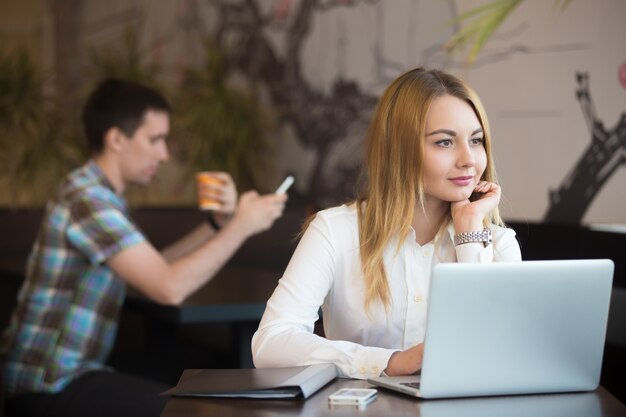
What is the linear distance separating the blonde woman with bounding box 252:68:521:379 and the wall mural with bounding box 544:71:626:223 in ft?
3.52

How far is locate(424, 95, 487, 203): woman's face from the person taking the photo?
75.3 inches

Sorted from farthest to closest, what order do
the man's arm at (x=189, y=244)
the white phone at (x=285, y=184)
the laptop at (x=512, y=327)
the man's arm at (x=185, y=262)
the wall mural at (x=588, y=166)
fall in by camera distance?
1. the man's arm at (x=189, y=244)
2. the wall mural at (x=588, y=166)
3. the man's arm at (x=185, y=262)
4. the white phone at (x=285, y=184)
5. the laptop at (x=512, y=327)

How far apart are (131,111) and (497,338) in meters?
2.04

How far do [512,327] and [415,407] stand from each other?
19cm

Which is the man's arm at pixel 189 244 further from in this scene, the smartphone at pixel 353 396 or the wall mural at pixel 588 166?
the smartphone at pixel 353 396

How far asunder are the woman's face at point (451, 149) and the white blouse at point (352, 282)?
13 cm

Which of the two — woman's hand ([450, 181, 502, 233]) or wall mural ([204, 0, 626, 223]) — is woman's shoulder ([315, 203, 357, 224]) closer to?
woman's hand ([450, 181, 502, 233])

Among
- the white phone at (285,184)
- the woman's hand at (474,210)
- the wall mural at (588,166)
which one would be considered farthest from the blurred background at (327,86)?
the woman's hand at (474,210)

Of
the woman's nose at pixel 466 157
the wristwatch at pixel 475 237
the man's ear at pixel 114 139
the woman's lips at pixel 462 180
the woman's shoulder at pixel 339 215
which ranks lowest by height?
the wristwatch at pixel 475 237

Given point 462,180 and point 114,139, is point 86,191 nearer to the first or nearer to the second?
point 114,139

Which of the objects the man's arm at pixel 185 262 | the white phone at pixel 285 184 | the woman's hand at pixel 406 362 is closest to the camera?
the woman's hand at pixel 406 362

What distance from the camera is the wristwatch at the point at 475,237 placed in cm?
189

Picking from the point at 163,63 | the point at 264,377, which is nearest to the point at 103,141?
the point at 264,377

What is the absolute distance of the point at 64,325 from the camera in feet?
9.29
